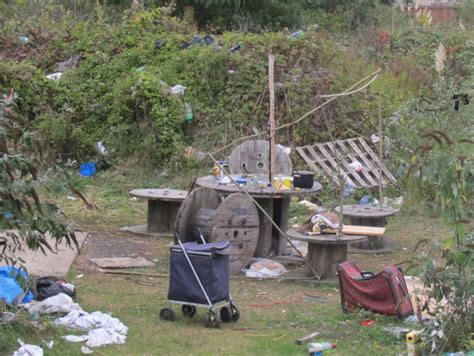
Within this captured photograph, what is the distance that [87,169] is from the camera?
15656 mm

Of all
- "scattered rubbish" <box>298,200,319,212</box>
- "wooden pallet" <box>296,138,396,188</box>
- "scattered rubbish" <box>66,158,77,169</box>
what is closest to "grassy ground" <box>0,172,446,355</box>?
"scattered rubbish" <box>298,200,319,212</box>

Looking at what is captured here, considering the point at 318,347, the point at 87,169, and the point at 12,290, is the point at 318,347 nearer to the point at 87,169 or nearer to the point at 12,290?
the point at 12,290

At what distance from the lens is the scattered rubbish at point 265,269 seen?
10.3m

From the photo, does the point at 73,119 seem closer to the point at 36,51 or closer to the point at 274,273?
the point at 36,51

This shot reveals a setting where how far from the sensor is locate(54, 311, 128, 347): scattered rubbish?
24.4 ft

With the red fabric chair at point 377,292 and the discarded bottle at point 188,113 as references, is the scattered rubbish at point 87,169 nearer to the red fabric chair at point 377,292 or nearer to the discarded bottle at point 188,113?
the discarded bottle at point 188,113

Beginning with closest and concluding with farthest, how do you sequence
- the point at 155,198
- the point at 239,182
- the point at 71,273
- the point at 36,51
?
the point at 71,273, the point at 239,182, the point at 155,198, the point at 36,51

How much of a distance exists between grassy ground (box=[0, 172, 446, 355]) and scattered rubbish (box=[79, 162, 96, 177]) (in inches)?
164

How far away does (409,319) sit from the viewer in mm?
8164

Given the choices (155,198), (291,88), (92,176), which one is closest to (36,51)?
(92,176)

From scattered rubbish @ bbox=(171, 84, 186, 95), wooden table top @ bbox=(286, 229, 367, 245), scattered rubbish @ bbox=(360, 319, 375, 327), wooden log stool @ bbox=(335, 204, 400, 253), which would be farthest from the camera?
scattered rubbish @ bbox=(171, 84, 186, 95)

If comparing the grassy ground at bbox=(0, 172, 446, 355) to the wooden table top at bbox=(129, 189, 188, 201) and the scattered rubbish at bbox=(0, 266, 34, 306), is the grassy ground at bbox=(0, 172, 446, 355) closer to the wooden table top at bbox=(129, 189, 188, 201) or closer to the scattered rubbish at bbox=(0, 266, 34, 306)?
the scattered rubbish at bbox=(0, 266, 34, 306)

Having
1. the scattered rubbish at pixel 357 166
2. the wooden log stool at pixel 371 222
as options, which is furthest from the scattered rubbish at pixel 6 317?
the scattered rubbish at pixel 357 166

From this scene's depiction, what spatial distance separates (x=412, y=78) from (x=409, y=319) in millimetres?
11389
